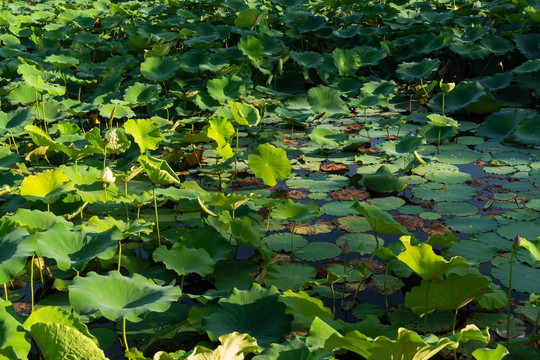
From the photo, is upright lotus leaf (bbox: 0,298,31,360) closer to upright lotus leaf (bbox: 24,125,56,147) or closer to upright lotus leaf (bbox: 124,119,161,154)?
upright lotus leaf (bbox: 124,119,161,154)

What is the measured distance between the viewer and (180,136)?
390cm

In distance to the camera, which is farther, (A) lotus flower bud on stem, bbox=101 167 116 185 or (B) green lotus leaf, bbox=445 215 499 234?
(B) green lotus leaf, bbox=445 215 499 234

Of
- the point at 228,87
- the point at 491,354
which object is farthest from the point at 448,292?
the point at 228,87

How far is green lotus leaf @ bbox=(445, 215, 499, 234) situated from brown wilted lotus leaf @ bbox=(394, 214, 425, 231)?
0.14 meters

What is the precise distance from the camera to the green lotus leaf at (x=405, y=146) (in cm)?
351

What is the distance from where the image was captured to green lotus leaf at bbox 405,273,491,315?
1.78m

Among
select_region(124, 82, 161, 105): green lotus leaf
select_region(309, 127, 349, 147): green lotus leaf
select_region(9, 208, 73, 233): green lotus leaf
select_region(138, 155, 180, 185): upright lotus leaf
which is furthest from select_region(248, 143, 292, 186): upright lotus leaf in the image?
select_region(124, 82, 161, 105): green lotus leaf

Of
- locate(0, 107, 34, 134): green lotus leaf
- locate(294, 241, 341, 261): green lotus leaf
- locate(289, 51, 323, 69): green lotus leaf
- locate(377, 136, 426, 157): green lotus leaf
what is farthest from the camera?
locate(289, 51, 323, 69): green lotus leaf

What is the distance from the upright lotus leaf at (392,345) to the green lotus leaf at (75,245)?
97 centimetres

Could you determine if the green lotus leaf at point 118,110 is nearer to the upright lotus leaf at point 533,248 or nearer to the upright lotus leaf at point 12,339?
the upright lotus leaf at point 12,339

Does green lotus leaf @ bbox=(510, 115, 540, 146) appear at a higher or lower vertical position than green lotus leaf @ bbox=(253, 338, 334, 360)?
lower

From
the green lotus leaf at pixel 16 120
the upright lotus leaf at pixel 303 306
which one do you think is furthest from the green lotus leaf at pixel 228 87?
the upright lotus leaf at pixel 303 306

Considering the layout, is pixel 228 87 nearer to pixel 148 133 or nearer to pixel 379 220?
pixel 148 133

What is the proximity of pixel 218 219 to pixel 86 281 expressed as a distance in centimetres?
85
